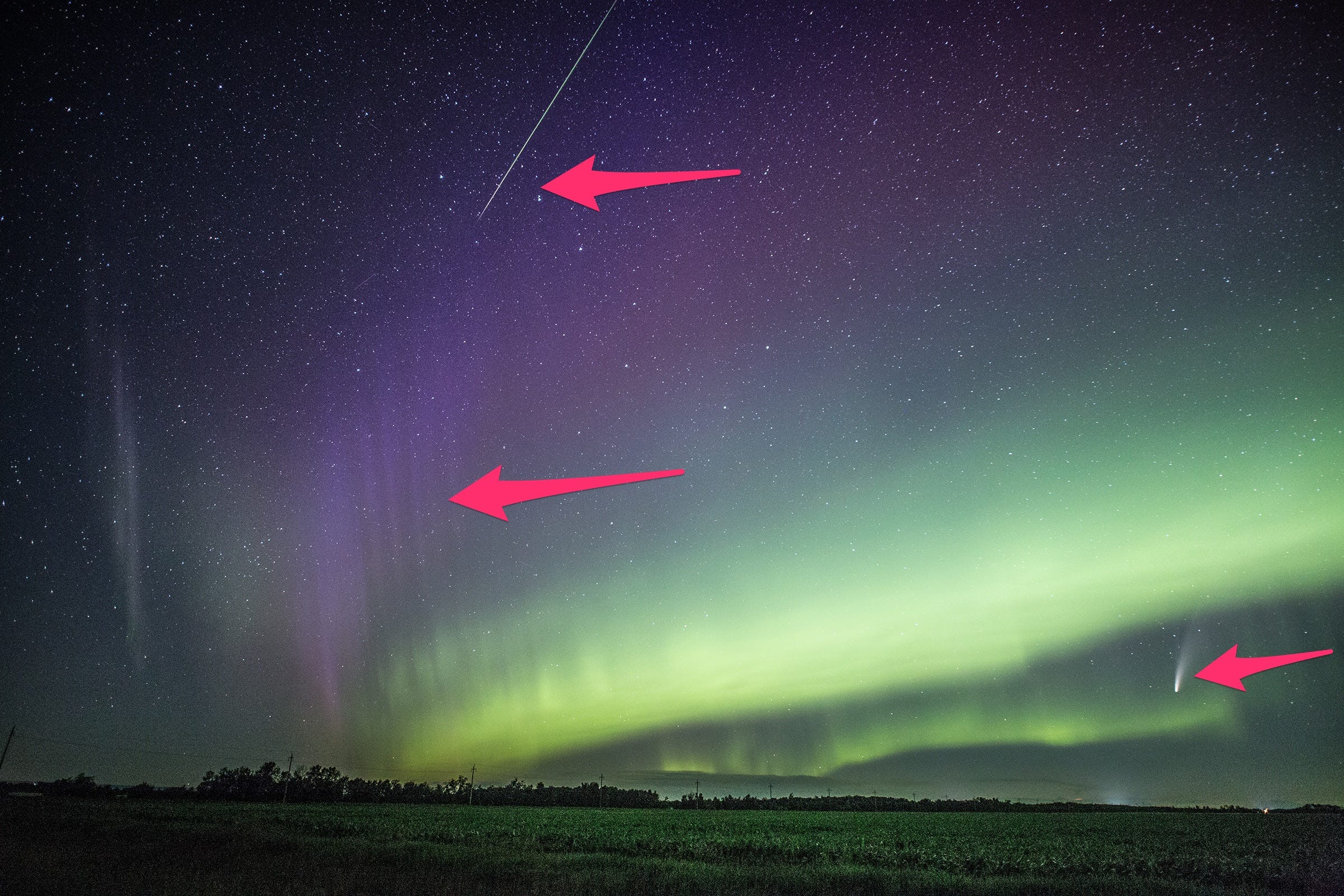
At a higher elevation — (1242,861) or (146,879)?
(146,879)

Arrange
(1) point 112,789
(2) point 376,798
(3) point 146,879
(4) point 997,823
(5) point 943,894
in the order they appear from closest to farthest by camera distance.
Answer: (3) point 146,879 → (5) point 943,894 → (4) point 997,823 → (1) point 112,789 → (2) point 376,798

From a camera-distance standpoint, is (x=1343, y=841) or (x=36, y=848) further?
(x=1343, y=841)

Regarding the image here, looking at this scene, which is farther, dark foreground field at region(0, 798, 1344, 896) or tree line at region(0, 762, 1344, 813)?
tree line at region(0, 762, 1344, 813)

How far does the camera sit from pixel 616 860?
20344 millimetres

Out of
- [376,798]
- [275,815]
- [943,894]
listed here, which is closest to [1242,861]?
[943,894]

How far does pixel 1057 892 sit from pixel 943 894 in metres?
2.92

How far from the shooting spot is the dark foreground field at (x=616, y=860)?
15.5 meters

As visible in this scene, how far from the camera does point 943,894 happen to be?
1602 cm

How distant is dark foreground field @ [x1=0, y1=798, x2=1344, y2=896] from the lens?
15484mm

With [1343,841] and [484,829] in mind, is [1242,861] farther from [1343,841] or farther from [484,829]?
[484,829]

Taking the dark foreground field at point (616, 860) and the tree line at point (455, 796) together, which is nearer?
the dark foreground field at point (616, 860)

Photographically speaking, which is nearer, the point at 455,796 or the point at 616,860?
the point at 616,860

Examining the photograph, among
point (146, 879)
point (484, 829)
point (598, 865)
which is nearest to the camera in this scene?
point (146, 879)

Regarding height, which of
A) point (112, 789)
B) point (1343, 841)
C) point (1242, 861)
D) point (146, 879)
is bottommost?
point (112, 789)
